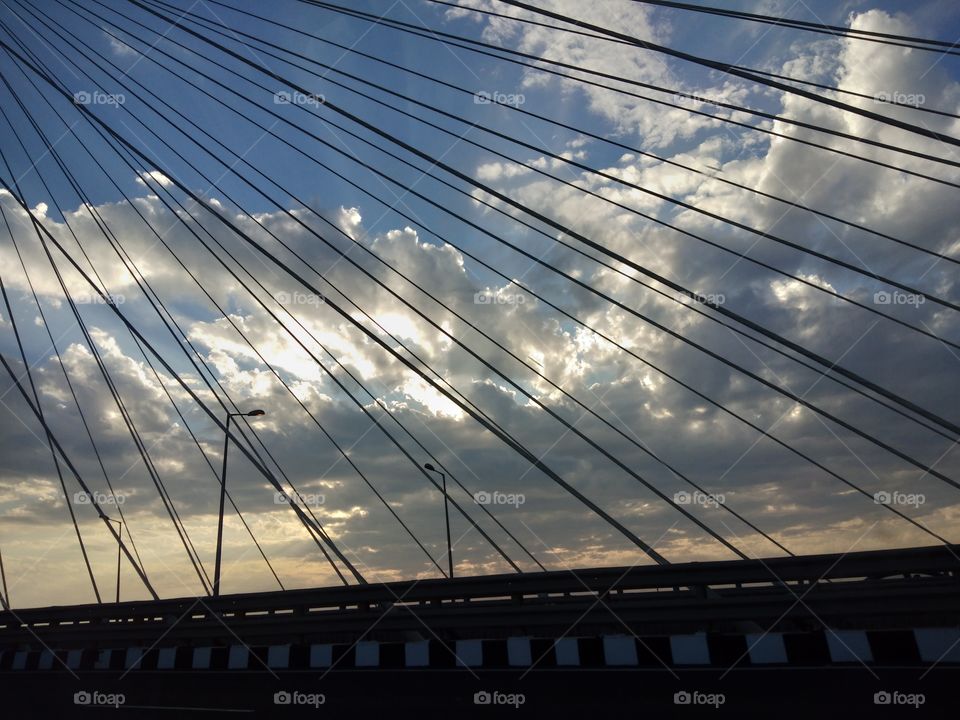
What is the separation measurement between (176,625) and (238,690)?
296 centimetres

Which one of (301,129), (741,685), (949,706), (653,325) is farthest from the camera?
(301,129)

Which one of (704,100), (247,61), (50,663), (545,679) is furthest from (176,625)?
(704,100)

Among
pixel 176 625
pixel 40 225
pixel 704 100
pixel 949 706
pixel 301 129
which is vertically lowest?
pixel 949 706

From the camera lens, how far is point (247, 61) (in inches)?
531

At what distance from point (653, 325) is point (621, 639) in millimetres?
4642

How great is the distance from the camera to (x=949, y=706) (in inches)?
244

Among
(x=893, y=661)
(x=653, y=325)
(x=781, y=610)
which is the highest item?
(x=653, y=325)

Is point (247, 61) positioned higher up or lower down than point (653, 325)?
higher up

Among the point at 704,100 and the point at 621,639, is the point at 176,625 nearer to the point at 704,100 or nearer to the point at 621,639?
the point at 621,639

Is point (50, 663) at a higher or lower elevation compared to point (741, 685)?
higher

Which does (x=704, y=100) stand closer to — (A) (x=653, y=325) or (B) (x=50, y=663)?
(A) (x=653, y=325)

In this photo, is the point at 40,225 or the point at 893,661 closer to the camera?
the point at 893,661

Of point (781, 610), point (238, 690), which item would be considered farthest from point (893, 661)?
point (238, 690)

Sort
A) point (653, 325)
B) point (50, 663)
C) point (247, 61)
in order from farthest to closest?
point (247, 61), point (50, 663), point (653, 325)
